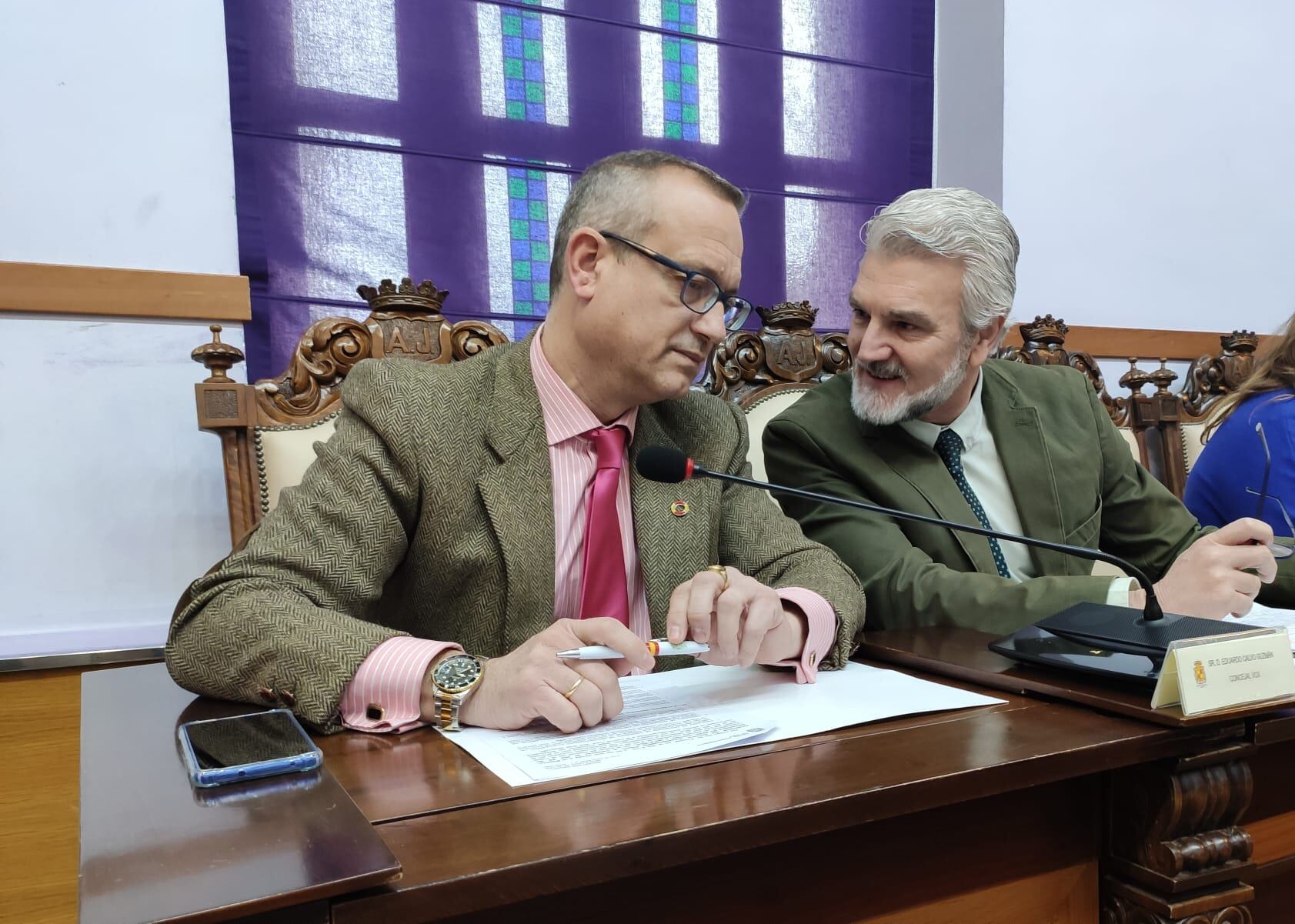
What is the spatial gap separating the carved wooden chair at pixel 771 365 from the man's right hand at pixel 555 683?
38.1 inches

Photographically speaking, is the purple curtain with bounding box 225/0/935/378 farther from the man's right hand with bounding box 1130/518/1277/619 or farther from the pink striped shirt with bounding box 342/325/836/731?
the man's right hand with bounding box 1130/518/1277/619

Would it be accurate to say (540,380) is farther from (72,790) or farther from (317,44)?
(317,44)

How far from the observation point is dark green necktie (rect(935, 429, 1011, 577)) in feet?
4.71

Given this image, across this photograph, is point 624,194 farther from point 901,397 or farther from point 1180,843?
point 1180,843

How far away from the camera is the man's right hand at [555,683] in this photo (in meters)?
0.74

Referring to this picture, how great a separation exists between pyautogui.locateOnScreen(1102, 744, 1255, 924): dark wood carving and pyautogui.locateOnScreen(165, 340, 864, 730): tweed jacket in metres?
0.32

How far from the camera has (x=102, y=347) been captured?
1931 millimetres

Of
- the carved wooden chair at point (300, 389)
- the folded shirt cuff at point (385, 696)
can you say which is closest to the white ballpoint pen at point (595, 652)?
the folded shirt cuff at point (385, 696)

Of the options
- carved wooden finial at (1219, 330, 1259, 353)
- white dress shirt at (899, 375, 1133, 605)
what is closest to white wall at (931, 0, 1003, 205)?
carved wooden finial at (1219, 330, 1259, 353)

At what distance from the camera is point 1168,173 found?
321cm

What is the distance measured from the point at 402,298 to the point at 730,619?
1020 mm

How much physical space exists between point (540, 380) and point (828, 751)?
68 centimetres

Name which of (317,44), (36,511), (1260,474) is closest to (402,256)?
(317,44)

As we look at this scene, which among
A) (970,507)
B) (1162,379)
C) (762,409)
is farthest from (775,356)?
(1162,379)
